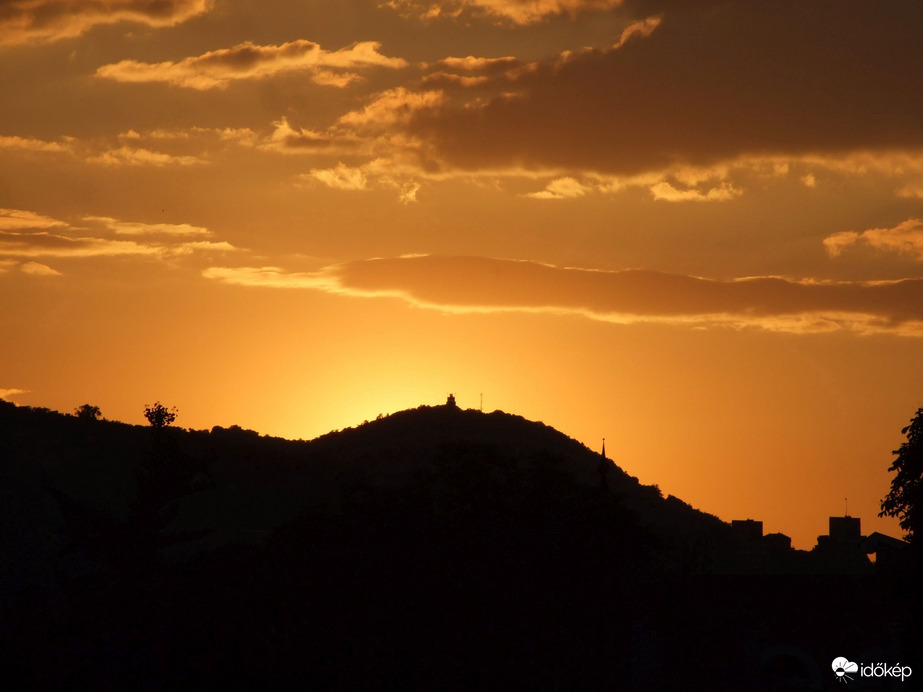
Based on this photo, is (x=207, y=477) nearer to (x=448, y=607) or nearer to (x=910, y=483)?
(x=448, y=607)

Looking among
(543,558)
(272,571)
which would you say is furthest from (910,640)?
(272,571)

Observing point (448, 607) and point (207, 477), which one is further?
point (207, 477)

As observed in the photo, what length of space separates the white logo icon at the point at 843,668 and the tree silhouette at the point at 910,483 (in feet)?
31.5

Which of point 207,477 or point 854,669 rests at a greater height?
point 207,477

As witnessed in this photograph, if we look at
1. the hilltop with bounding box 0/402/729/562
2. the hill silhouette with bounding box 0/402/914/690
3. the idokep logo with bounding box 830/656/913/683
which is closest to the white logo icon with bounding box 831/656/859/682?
the idokep logo with bounding box 830/656/913/683

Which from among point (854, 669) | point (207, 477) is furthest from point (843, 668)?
point (207, 477)

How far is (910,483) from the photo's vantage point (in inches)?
1558

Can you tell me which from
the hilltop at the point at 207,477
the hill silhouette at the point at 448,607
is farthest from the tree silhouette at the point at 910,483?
the hilltop at the point at 207,477

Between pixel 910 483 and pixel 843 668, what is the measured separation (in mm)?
11387

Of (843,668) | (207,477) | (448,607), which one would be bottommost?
(843,668)

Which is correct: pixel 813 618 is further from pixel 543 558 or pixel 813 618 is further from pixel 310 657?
pixel 310 657

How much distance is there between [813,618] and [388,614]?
16.6 m

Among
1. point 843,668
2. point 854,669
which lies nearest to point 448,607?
point 843,668

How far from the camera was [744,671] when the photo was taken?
4928 centimetres
